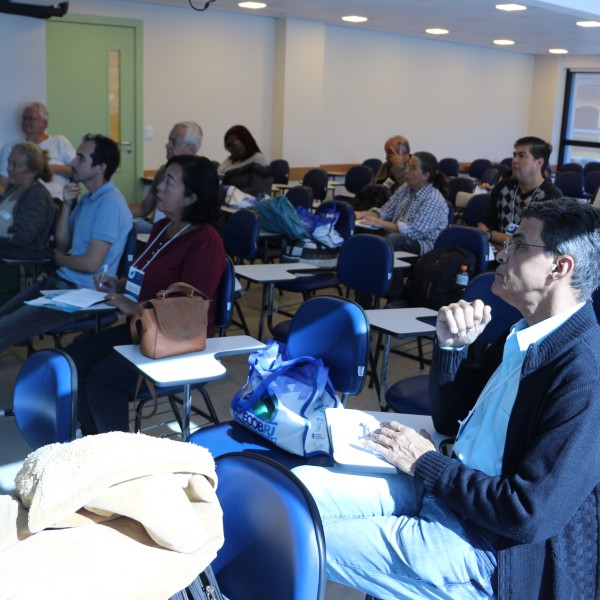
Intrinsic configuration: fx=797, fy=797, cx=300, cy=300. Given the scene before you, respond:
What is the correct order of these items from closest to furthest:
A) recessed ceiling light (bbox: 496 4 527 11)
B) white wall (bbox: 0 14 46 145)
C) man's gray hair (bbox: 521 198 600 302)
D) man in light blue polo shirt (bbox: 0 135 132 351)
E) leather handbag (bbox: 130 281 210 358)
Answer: man's gray hair (bbox: 521 198 600 302) < leather handbag (bbox: 130 281 210 358) < man in light blue polo shirt (bbox: 0 135 132 351) < white wall (bbox: 0 14 46 145) < recessed ceiling light (bbox: 496 4 527 11)

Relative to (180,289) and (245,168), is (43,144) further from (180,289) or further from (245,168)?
(180,289)

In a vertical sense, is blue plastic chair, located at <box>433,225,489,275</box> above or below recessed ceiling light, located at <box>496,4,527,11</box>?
below

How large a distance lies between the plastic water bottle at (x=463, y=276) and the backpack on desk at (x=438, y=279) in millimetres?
18

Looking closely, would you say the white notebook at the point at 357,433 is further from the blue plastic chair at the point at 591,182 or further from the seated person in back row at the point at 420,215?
the blue plastic chair at the point at 591,182

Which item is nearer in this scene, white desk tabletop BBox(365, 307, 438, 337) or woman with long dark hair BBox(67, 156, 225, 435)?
woman with long dark hair BBox(67, 156, 225, 435)

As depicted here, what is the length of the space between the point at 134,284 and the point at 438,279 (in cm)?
180

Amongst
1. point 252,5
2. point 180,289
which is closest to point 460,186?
point 252,5

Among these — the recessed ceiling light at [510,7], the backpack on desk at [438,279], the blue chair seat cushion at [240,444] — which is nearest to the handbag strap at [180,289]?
the blue chair seat cushion at [240,444]

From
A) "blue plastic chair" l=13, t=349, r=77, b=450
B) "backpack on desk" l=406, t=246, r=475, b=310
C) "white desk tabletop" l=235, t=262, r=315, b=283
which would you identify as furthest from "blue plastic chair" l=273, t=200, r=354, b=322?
"blue plastic chair" l=13, t=349, r=77, b=450

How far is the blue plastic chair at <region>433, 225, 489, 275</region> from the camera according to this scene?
4.70 meters

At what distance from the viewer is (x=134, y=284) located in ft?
11.5

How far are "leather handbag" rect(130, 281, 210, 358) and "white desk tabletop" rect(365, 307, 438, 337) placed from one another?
2.70 ft

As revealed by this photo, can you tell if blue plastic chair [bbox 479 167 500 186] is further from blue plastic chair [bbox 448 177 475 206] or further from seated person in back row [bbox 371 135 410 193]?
seated person in back row [bbox 371 135 410 193]

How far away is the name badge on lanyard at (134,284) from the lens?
348 centimetres
